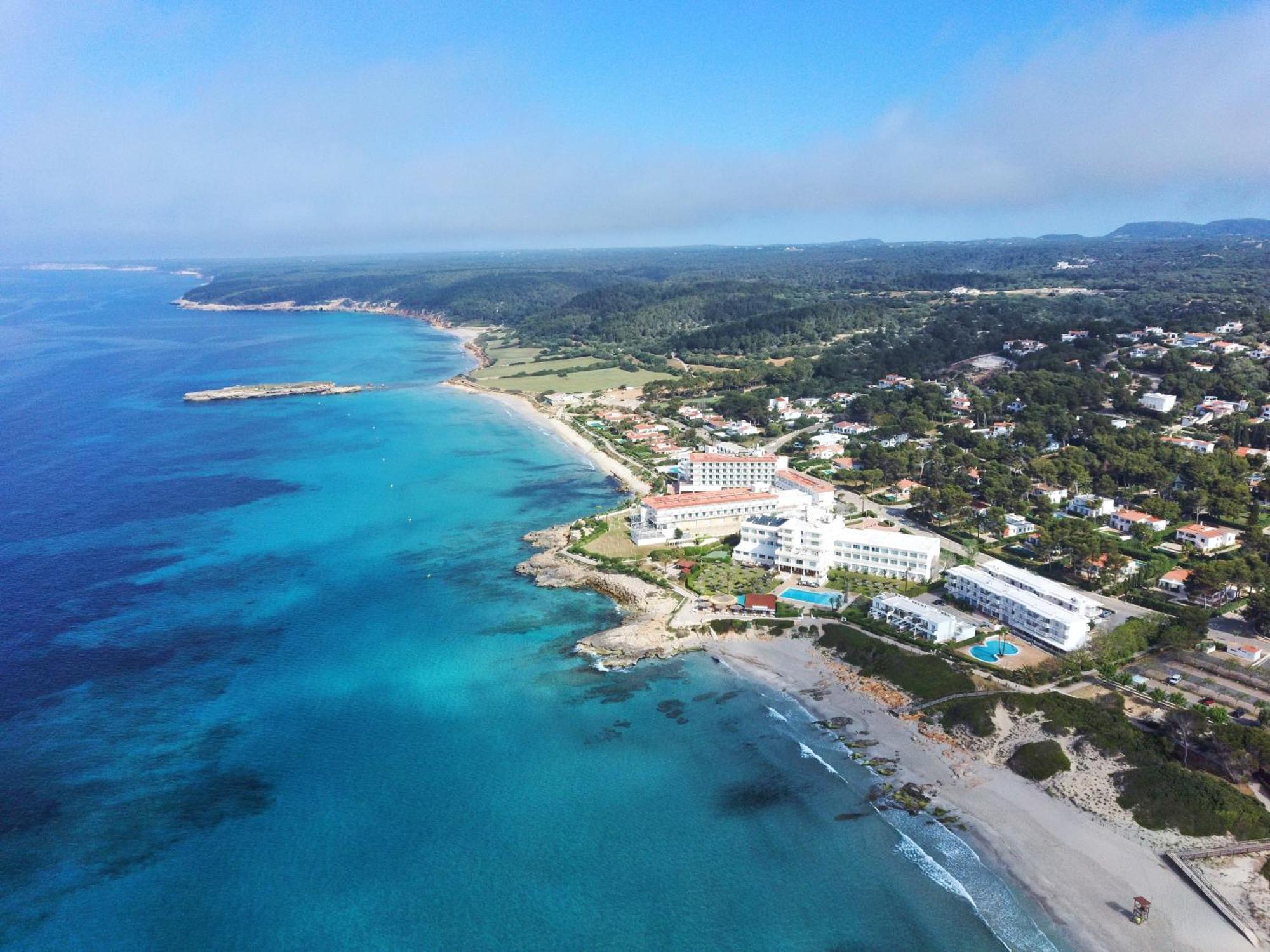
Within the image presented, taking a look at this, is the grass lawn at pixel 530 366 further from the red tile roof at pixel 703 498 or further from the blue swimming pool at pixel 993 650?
the blue swimming pool at pixel 993 650

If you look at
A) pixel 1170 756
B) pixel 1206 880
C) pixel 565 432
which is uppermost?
pixel 1170 756

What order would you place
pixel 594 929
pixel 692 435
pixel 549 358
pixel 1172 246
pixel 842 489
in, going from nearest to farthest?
pixel 594 929 < pixel 842 489 < pixel 692 435 < pixel 549 358 < pixel 1172 246

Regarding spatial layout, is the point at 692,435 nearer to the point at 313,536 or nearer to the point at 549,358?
the point at 313,536

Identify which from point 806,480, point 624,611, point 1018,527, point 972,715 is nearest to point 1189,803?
point 972,715

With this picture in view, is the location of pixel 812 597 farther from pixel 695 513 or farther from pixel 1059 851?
pixel 1059 851

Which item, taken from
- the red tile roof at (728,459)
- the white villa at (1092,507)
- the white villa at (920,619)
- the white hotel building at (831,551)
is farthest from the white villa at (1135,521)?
the red tile roof at (728,459)

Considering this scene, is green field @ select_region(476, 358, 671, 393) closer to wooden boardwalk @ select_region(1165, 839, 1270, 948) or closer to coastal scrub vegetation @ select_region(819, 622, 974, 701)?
coastal scrub vegetation @ select_region(819, 622, 974, 701)

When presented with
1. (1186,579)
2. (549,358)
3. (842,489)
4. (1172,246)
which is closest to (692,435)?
(842,489)
